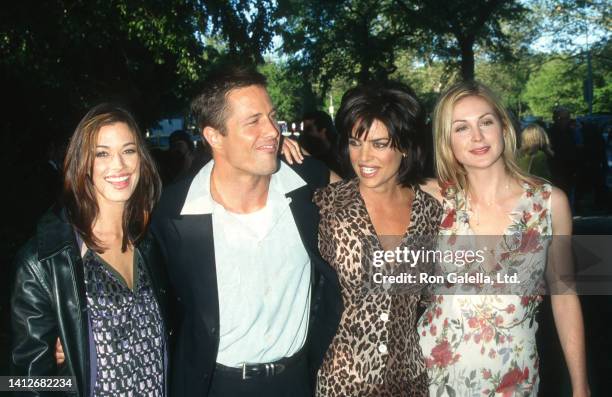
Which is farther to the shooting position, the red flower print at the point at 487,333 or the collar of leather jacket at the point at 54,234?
the red flower print at the point at 487,333

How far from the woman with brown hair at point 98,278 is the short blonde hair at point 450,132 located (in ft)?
4.84

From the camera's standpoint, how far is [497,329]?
285cm

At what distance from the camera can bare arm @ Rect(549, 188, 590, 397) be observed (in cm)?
286

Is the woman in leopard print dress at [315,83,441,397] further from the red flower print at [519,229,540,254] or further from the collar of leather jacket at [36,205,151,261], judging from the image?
the collar of leather jacket at [36,205,151,261]

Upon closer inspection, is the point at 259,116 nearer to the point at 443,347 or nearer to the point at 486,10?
the point at 443,347

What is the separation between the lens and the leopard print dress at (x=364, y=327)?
9.20 feet

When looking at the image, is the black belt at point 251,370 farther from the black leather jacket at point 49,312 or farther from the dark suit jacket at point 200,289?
the black leather jacket at point 49,312

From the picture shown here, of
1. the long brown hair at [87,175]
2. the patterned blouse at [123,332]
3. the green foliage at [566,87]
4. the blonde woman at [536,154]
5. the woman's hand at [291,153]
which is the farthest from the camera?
the green foliage at [566,87]

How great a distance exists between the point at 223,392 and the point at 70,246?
963 mm

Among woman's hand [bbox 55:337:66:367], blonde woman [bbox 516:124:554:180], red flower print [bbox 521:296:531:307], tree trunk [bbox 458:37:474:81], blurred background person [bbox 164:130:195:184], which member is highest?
tree trunk [bbox 458:37:474:81]

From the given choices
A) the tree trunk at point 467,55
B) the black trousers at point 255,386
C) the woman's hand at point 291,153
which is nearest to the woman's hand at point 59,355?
the black trousers at point 255,386

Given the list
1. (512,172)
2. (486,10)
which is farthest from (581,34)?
(512,172)

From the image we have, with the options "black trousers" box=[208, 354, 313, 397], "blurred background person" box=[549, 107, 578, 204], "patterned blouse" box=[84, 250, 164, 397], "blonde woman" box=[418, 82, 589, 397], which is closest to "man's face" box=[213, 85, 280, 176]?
"patterned blouse" box=[84, 250, 164, 397]

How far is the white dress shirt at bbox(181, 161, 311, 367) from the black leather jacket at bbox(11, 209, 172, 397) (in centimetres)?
61
